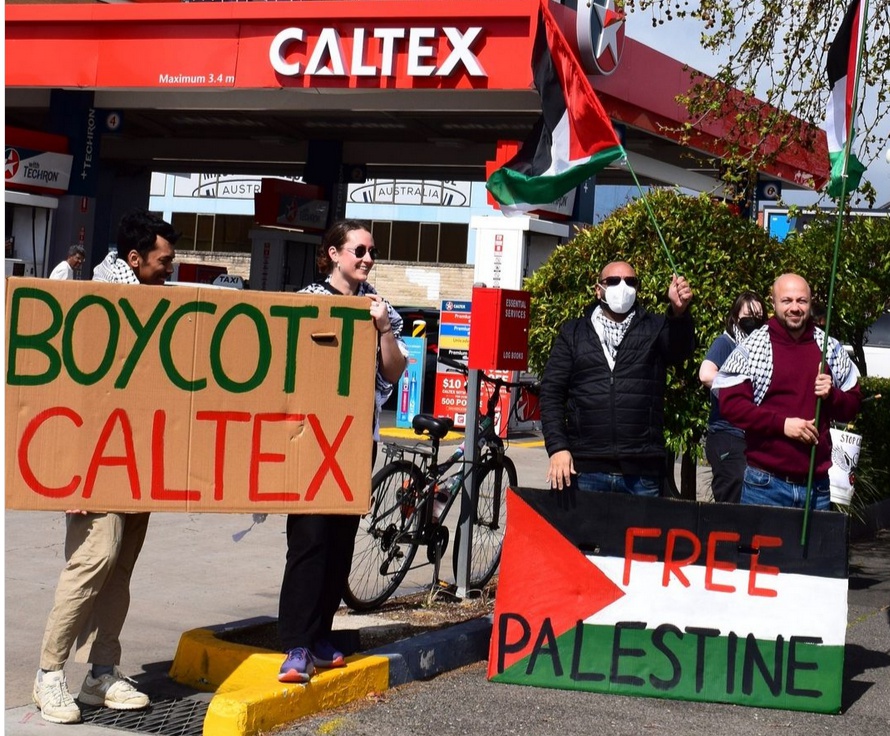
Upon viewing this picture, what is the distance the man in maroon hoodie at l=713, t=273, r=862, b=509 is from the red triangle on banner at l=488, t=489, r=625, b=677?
2.93 feet

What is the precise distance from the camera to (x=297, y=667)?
5.18m

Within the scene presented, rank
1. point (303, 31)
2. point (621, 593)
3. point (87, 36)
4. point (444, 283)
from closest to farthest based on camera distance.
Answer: point (621, 593)
point (303, 31)
point (87, 36)
point (444, 283)

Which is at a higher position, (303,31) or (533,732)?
(303,31)

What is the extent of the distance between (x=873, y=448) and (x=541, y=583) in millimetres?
7621

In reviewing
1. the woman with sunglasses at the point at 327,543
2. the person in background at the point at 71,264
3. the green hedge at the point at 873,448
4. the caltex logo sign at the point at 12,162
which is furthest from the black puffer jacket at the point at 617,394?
the caltex logo sign at the point at 12,162

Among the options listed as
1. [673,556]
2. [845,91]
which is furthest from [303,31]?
[673,556]

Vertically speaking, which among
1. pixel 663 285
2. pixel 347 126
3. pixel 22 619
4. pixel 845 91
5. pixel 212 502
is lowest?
pixel 22 619

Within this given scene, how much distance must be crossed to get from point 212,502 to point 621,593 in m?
1.89

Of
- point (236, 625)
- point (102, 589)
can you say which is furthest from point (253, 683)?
point (236, 625)

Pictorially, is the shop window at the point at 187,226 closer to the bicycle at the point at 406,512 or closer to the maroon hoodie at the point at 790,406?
the bicycle at the point at 406,512

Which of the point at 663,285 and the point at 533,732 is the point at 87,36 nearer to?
the point at 663,285

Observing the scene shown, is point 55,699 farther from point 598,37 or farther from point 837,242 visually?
point 598,37

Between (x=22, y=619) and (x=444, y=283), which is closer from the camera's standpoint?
(x=22, y=619)

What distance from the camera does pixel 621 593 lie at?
5.93 meters
